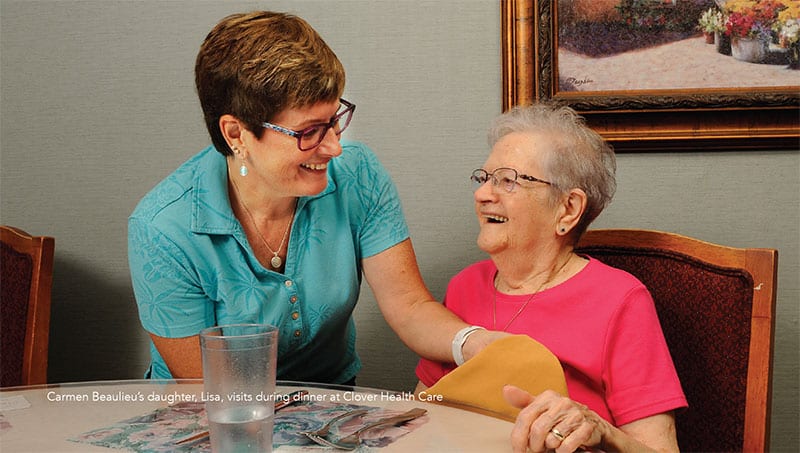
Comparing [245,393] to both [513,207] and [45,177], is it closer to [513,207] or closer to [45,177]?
[513,207]

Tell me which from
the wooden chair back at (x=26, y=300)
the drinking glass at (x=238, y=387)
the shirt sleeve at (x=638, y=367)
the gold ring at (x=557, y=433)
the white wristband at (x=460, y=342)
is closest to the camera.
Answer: the drinking glass at (x=238, y=387)

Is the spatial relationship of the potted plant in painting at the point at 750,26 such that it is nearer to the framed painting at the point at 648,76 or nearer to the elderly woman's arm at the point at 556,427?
the framed painting at the point at 648,76

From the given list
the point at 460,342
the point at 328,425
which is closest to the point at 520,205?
the point at 460,342

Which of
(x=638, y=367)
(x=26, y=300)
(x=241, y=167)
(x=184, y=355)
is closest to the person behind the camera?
(x=638, y=367)

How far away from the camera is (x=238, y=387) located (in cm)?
86

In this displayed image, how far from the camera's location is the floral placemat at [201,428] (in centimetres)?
99

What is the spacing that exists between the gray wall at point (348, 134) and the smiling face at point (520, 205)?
66cm

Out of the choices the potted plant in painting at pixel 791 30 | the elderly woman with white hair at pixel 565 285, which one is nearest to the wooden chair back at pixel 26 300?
the elderly woman with white hair at pixel 565 285

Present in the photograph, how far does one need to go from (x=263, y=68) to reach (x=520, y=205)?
0.58 meters

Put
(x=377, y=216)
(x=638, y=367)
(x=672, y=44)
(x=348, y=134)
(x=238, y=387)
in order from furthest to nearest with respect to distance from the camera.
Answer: (x=348, y=134), (x=672, y=44), (x=377, y=216), (x=638, y=367), (x=238, y=387)

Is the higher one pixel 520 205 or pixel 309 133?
pixel 309 133

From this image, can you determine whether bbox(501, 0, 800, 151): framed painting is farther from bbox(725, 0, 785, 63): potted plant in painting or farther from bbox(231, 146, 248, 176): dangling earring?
bbox(231, 146, 248, 176): dangling earring

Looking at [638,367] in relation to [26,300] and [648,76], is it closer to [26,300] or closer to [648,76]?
[648,76]
